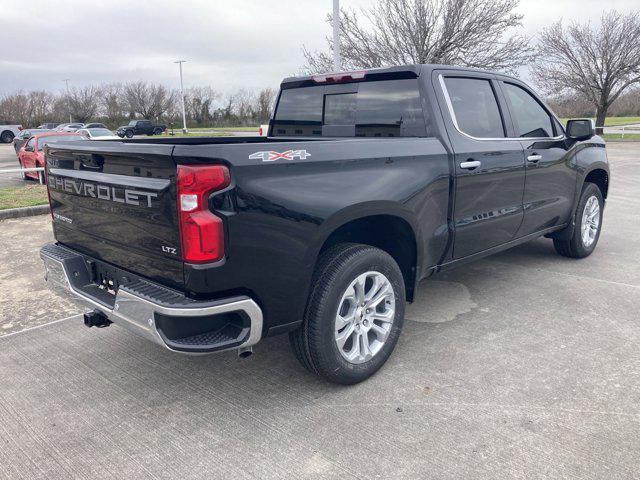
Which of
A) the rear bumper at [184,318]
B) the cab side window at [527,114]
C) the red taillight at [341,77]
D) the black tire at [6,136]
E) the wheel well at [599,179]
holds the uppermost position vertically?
the red taillight at [341,77]

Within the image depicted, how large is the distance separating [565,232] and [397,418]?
356 cm

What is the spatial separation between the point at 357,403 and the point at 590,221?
4.10 meters

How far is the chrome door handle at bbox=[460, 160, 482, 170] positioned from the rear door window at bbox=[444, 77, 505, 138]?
224mm

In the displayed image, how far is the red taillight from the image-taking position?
13.5 feet

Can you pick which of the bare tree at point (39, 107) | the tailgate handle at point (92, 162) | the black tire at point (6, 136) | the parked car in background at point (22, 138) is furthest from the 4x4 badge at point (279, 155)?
the bare tree at point (39, 107)

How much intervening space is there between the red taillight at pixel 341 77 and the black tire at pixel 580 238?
2.90 m

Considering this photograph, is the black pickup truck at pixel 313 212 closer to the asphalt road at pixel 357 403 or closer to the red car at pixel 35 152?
the asphalt road at pixel 357 403

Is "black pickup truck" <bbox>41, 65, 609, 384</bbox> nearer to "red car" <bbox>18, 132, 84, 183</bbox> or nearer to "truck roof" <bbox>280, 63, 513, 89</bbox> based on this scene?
"truck roof" <bbox>280, 63, 513, 89</bbox>

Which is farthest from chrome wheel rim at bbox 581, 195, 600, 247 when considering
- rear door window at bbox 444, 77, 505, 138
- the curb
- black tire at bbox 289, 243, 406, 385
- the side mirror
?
the curb

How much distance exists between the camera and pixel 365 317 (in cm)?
330

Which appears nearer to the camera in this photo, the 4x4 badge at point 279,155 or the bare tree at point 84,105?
the 4x4 badge at point 279,155

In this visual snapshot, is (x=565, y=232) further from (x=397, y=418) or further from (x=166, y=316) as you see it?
(x=166, y=316)

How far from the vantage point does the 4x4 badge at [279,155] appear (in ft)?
8.60

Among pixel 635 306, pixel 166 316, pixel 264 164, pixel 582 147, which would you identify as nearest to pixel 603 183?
pixel 582 147
